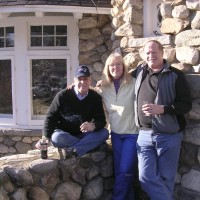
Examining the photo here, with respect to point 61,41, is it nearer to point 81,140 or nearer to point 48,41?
point 48,41

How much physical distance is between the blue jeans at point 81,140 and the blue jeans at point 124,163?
15 centimetres

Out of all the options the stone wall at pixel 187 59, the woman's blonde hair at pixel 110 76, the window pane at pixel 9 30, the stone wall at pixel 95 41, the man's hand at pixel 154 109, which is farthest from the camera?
the window pane at pixel 9 30

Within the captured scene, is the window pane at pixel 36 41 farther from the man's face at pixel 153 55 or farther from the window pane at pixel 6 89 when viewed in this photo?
the man's face at pixel 153 55

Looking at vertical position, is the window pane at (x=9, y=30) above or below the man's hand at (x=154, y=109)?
above

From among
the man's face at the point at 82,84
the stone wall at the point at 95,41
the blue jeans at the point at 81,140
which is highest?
the stone wall at the point at 95,41

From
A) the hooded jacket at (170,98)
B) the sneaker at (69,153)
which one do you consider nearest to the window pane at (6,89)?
the sneaker at (69,153)

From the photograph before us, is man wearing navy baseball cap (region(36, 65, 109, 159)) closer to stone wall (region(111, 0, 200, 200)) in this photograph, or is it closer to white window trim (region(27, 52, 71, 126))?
stone wall (region(111, 0, 200, 200))

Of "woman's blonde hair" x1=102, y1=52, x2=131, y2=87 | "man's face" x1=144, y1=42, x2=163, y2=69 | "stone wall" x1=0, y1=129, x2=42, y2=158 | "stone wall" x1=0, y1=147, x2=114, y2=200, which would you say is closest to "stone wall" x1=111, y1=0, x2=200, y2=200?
"man's face" x1=144, y1=42, x2=163, y2=69

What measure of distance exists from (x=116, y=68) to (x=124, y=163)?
3.31 ft

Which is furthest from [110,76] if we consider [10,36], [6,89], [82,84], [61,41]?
[6,89]

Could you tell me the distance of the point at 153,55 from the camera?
415 centimetres

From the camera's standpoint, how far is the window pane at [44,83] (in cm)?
792

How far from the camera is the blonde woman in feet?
14.9

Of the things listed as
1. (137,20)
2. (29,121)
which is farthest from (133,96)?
(29,121)
